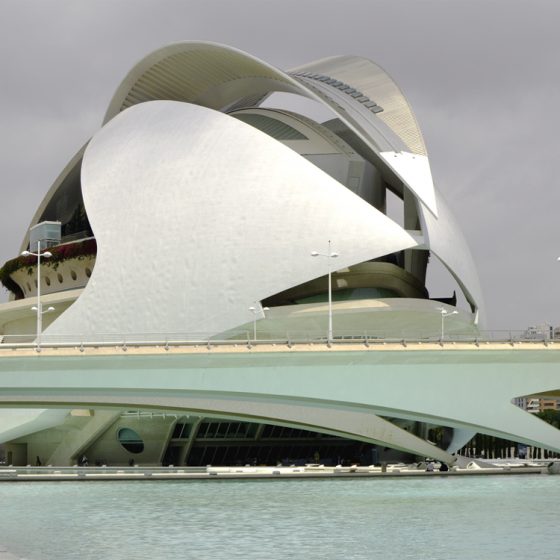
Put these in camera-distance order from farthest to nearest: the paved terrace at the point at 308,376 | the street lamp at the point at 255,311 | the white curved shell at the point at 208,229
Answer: the white curved shell at the point at 208,229 < the street lamp at the point at 255,311 < the paved terrace at the point at 308,376

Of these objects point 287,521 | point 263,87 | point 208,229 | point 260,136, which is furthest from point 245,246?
point 287,521

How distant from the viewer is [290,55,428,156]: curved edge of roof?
174ft

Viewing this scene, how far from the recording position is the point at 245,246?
5006cm

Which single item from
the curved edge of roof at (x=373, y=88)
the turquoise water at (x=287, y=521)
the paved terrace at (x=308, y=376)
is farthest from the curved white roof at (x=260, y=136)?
the turquoise water at (x=287, y=521)

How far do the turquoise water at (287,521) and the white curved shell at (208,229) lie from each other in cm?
1093

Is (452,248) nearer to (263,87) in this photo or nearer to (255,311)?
(255,311)

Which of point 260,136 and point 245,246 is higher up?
point 260,136

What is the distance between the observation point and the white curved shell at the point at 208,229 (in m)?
49.1

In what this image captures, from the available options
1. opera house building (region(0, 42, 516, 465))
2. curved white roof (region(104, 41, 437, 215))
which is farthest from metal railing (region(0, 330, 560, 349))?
curved white roof (region(104, 41, 437, 215))

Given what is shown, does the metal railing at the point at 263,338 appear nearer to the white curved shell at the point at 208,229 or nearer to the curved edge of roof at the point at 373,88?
the white curved shell at the point at 208,229

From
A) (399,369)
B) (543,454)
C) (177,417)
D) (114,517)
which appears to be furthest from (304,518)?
(543,454)

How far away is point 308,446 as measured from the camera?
54.3 meters

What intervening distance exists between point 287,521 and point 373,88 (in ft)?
105

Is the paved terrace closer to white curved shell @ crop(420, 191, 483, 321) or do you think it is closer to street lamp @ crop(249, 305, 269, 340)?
street lamp @ crop(249, 305, 269, 340)
